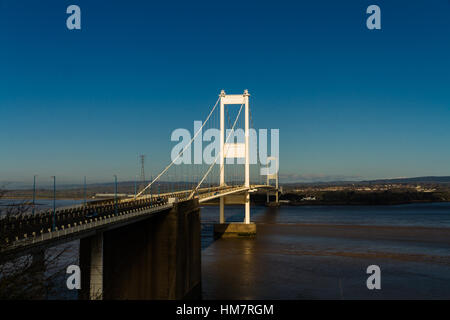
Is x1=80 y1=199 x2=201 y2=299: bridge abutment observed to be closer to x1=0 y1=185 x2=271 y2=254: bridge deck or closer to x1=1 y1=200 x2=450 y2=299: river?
x1=0 y1=185 x2=271 y2=254: bridge deck

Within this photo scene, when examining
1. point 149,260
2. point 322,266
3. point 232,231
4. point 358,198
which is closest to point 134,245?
point 149,260

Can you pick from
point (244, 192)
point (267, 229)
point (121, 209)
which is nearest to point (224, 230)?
point (244, 192)

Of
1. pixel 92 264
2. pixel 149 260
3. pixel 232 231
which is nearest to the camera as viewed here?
pixel 92 264

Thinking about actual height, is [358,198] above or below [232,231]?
below

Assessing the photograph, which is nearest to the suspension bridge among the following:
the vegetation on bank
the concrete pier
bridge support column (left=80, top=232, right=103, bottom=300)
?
bridge support column (left=80, top=232, right=103, bottom=300)

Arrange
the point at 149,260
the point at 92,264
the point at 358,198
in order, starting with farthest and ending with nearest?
the point at 358,198 < the point at 149,260 < the point at 92,264

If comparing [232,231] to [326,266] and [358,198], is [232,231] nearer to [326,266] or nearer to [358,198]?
[326,266]

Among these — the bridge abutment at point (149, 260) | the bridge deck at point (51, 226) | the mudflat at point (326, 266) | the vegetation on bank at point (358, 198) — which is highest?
the bridge deck at point (51, 226)

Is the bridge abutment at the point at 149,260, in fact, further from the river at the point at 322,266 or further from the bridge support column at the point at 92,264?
the river at the point at 322,266

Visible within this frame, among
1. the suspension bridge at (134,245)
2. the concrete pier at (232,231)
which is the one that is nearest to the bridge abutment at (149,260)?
the suspension bridge at (134,245)

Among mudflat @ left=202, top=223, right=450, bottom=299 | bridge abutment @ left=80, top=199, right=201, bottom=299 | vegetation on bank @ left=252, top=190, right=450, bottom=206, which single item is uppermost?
bridge abutment @ left=80, top=199, right=201, bottom=299
